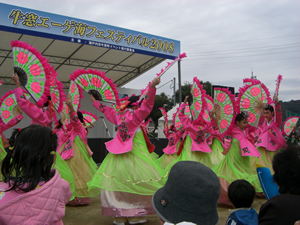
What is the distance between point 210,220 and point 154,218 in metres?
2.63

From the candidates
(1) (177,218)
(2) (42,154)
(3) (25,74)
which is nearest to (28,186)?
(2) (42,154)

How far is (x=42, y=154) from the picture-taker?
1.36m

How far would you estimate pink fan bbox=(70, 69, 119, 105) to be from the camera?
3.67 m

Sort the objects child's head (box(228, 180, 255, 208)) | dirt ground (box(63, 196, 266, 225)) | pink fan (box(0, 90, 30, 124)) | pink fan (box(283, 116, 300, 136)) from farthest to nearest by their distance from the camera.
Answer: pink fan (box(283, 116, 300, 136)) < pink fan (box(0, 90, 30, 124)) < dirt ground (box(63, 196, 266, 225)) < child's head (box(228, 180, 255, 208))

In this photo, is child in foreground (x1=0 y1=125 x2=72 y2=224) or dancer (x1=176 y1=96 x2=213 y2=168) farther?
dancer (x1=176 y1=96 x2=213 y2=168)

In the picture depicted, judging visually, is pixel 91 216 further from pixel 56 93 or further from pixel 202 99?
pixel 202 99

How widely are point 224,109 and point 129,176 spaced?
255 centimetres

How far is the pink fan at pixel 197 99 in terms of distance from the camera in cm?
464

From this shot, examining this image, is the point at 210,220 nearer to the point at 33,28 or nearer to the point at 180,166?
the point at 180,166

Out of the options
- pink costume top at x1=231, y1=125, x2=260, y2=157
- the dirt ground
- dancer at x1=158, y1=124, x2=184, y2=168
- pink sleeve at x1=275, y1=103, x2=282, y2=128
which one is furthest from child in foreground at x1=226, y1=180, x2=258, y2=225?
dancer at x1=158, y1=124, x2=184, y2=168

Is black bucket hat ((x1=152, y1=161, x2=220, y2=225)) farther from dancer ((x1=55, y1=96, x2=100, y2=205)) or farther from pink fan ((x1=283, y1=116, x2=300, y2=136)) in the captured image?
pink fan ((x1=283, y1=116, x2=300, y2=136))

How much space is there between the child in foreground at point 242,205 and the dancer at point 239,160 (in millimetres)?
2154

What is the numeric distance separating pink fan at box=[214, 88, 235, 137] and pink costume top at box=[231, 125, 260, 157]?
16cm

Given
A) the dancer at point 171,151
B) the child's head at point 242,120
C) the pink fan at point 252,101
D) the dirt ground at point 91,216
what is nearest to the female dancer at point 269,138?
the pink fan at point 252,101
